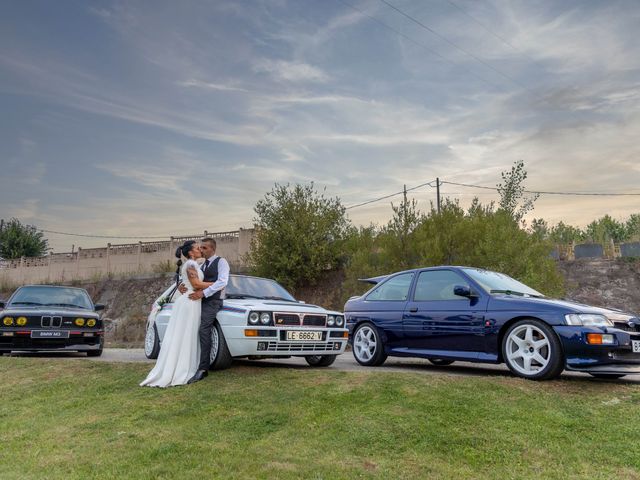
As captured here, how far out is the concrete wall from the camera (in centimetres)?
3591

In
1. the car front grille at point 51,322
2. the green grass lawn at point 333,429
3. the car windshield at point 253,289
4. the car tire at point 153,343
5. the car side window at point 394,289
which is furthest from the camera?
the car front grille at point 51,322

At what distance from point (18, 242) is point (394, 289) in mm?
60579

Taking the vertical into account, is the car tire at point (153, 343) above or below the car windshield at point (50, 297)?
below

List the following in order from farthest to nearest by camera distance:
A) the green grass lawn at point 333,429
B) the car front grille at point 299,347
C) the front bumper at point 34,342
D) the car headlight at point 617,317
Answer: the front bumper at point 34,342 < the car front grille at point 299,347 < the car headlight at point 617,317 < the green grass lawn at point 333,429

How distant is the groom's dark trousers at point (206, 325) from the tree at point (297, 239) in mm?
21715

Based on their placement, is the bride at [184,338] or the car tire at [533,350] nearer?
the car tire at [533,350]

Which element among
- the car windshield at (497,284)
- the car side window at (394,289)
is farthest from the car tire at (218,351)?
the car windshield at (497,284)

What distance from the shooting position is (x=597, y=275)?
29.0 m

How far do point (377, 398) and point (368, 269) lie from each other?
712 inches

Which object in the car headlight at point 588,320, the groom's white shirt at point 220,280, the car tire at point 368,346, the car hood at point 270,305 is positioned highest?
the groom's white shirt at point 220,280

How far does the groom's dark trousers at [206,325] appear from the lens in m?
7.83

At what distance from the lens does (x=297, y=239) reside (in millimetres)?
30156

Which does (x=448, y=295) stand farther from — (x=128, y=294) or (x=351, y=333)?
(x=128, y=294)

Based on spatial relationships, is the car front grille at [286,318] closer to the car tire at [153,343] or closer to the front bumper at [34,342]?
the car tire at [153,343]
